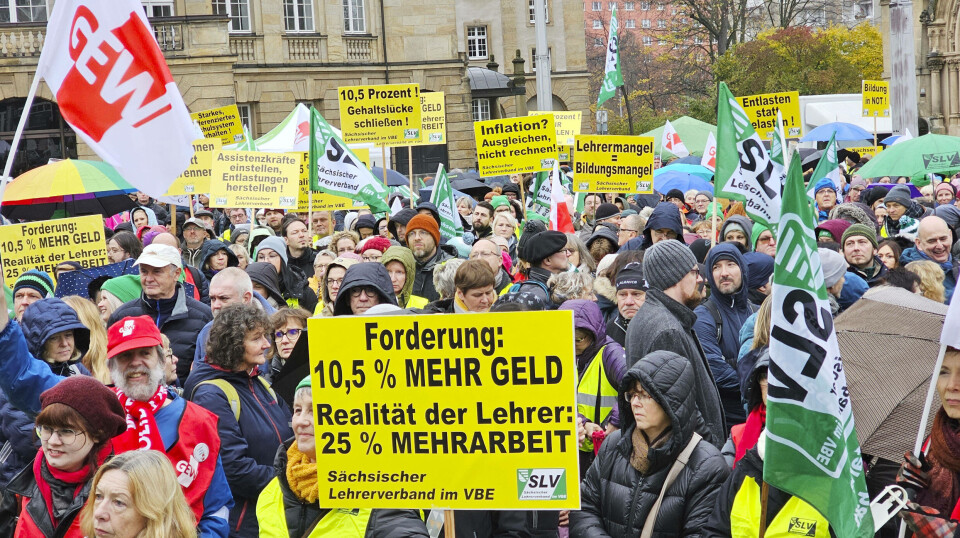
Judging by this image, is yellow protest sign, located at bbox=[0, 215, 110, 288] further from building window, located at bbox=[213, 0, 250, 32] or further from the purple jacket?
building window, located at bbox=[213, 0, 250, 32]

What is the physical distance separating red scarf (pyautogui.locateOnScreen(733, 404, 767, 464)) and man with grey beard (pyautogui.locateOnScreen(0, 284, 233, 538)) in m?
2.13

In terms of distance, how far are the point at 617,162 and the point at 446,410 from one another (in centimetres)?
1012

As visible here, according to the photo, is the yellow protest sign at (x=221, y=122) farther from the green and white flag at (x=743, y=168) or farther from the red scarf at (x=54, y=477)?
the red scarf at (x=54, y=477)

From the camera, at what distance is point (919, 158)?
51.0ft

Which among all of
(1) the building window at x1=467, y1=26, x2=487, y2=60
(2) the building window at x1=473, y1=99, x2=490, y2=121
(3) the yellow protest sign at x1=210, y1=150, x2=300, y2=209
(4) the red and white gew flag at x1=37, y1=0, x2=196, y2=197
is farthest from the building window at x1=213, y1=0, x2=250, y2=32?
(4) the red and white gew flag at x1=37, y1=0, x2=196, y2=197

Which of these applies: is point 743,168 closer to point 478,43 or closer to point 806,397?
point 806,397

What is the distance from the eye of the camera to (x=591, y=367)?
6.10m

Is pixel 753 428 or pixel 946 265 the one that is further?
pixel 946 265

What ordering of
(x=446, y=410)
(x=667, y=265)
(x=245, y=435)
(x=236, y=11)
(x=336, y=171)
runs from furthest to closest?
(x=236, y=11) < (x=336, y=171) < (x=667, y=265) < (x=245, y=435) < (x=446, y=410)

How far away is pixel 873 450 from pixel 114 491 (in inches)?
106

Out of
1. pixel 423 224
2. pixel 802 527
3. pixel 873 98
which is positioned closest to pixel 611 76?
pixel 873 98

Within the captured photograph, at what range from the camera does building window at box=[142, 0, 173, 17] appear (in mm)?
35438

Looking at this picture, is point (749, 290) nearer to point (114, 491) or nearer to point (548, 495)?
point (548, 495)

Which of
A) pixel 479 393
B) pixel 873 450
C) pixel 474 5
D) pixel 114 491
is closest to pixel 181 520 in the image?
pixel 114 491
